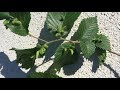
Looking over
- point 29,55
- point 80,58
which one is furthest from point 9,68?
point 80,58

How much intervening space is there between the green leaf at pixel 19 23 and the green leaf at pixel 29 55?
0.06 meters

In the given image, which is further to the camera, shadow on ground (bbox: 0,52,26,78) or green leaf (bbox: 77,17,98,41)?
shadow on ground (bbox: 0,52,26,78)

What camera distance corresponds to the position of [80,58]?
160 cm

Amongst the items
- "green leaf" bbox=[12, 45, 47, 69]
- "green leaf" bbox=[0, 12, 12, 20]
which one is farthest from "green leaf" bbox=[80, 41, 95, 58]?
"green leaf" bbox=[0, 12, 12, 20]

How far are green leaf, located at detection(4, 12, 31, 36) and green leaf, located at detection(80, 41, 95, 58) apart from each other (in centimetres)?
20

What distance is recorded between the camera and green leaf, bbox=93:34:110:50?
5.05 ft

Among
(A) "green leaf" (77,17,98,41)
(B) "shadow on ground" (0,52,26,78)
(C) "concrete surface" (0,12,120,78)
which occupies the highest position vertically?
(A) "green leaf" (77,17,98,41)

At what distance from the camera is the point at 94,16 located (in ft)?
5.14

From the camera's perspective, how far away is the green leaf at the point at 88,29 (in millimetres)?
1532

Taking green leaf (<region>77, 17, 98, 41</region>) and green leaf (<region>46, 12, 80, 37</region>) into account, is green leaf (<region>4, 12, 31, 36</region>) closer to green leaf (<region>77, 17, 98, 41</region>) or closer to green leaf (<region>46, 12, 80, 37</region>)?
green leaf (<region>46, 12, 80, 37</region>)

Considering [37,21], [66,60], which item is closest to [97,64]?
[66,60]

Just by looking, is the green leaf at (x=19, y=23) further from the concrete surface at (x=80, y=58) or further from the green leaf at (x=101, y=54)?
the green leaf at (x=101, y=54)

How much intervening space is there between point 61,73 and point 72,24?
19 cm
